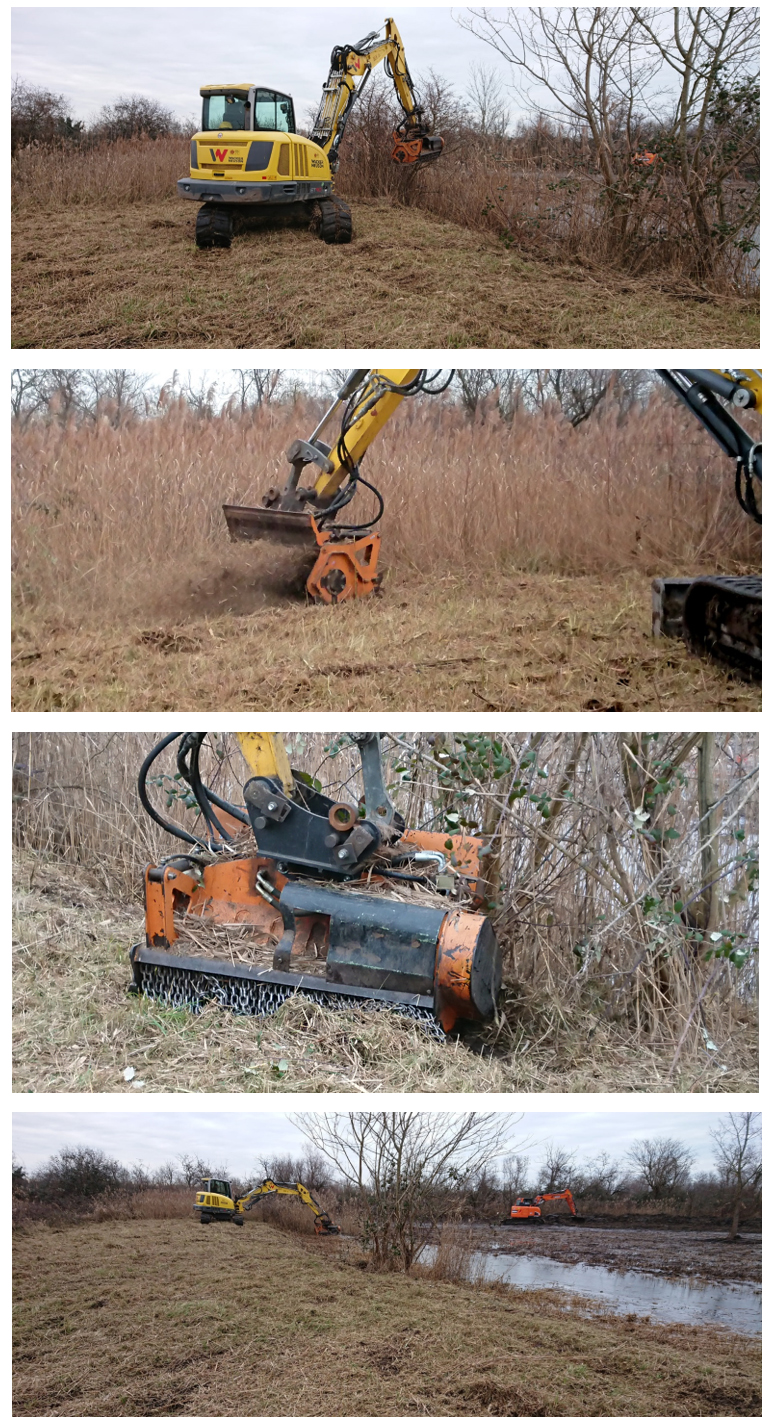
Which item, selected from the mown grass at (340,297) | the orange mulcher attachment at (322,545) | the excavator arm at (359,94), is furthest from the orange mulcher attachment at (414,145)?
the orange mulcher attachment at (322,545)

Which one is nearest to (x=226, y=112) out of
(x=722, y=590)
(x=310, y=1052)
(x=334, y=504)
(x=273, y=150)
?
(x=273, y=150)

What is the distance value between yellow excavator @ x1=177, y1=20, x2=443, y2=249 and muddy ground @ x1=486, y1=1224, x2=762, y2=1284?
608cm

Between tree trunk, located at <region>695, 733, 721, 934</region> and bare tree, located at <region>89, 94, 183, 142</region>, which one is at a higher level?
bare tree, located at <region>89, 94, 183, 142</region>

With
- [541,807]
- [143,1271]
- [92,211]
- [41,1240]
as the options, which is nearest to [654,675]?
[541,807]

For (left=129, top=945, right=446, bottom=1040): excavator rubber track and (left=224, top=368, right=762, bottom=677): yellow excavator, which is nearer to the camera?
(left=129, top=945, right=446, bottom=1040): excavator rubber track

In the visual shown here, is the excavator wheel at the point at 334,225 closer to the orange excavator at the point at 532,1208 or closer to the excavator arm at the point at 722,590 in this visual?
the excavator arm at the point at 722,590

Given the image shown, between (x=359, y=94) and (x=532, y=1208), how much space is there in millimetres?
7109

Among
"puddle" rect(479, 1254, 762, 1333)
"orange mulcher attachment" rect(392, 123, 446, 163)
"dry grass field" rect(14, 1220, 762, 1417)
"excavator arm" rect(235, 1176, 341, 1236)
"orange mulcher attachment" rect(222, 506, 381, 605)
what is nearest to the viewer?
"dry grass field" rect(14, 1220, 762, 1417)

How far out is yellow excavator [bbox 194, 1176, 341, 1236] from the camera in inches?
180

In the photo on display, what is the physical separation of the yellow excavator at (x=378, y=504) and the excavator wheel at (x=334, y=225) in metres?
2.22

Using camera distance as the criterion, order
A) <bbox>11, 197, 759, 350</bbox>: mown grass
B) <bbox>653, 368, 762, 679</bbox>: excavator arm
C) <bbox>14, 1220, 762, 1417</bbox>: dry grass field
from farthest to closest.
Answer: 1. <bbox>11, 197, 759, 350</bbox>: mown grass
2. <bbox>653, 368, 762, 679</bbox>: excavator arm
3. <bbox>14, 1220, 762, 1417</bbox>: dry grass field

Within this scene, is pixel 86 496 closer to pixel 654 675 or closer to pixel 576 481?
pixel 576 481

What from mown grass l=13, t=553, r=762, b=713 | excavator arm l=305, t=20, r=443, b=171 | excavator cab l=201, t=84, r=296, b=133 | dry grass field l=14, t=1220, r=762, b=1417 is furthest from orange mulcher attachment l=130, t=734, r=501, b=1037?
excavator arm l=305, t=20, r=443, b=171

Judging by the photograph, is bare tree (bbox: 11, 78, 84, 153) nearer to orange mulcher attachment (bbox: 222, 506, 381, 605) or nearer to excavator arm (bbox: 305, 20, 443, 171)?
excavator arm (bbox: 305, 20, 443, 171)
